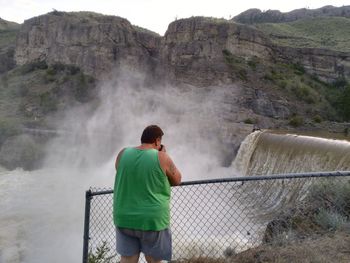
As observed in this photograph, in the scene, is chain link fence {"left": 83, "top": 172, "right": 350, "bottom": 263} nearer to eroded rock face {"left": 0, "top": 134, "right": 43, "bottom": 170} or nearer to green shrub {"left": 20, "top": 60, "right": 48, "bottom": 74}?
eroded rock face {"left": 0, "top": 134, "right": 43, "bottom": 170}

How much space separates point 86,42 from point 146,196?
128ft

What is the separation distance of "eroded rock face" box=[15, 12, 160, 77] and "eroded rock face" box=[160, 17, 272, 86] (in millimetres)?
3279

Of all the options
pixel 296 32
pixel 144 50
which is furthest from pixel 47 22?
pixel 296 32

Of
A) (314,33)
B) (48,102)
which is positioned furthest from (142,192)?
(314,33)

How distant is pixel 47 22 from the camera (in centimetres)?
4491

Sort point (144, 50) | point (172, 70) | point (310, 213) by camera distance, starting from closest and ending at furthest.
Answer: point (310, 213), point (172, 70), point (144, 50)

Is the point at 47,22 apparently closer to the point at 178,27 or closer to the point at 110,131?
the point at 178,27

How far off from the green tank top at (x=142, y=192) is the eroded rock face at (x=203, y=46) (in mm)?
27011

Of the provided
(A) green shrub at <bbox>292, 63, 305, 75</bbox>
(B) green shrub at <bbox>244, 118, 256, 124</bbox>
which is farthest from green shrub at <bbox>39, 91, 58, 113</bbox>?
(A) green shrub at <bbox>292, 63, 305, 75</bbox>

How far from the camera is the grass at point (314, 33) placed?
42.6 metres

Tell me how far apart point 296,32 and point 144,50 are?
2152cm

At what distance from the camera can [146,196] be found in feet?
10.4

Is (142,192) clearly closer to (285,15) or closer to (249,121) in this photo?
(249,121)

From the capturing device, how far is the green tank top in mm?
3154
